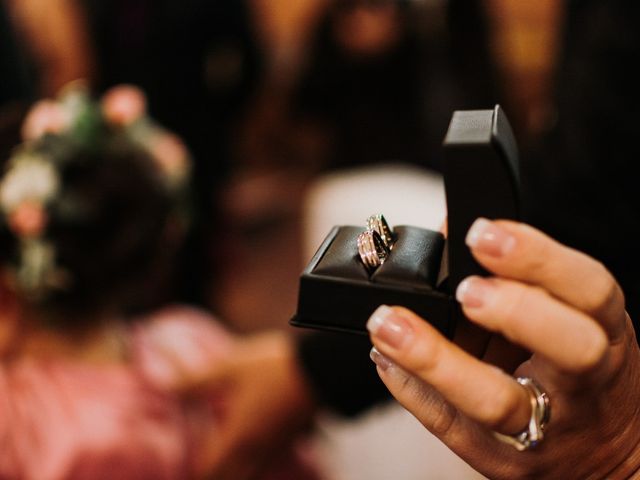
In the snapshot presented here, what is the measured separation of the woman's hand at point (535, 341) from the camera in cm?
41

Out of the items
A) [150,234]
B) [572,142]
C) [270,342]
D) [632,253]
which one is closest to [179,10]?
[150,234]

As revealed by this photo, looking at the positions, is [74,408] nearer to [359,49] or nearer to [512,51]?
[359,49]

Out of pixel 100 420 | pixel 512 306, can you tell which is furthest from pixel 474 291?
pixel 100 420

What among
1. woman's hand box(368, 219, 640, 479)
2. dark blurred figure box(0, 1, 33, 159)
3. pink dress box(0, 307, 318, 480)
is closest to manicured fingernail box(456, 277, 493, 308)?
woman's hand box(368, 219, 640, 479)

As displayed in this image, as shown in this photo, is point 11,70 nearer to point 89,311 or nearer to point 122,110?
point 122,110

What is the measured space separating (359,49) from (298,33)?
133cm

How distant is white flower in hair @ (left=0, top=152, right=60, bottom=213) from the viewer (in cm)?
115

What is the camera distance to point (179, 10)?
235 cm

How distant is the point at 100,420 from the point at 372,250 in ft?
2.72

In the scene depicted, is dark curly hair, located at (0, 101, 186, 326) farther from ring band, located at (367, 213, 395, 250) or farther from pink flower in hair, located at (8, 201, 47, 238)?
ring band, located at (367, 213, 395, 250)

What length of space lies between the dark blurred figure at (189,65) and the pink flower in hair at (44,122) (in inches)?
41.1

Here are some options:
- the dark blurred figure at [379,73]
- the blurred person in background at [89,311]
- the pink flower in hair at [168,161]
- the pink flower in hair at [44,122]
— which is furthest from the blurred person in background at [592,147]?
the dark blurred figure at [379,73]

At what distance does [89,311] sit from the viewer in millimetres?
1275

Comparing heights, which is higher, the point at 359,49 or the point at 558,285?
the point at 558,285
